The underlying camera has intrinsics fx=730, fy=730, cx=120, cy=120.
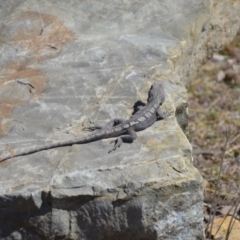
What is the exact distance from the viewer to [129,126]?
19.8ft

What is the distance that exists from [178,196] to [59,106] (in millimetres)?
1584

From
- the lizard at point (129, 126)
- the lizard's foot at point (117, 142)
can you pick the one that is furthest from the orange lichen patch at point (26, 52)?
the lizard's foot at point (117, 142)

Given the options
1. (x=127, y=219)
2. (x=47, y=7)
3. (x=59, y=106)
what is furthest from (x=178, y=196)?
(x=47, y=7)

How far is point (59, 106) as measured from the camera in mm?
6367

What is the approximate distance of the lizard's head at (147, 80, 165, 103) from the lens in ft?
20.7

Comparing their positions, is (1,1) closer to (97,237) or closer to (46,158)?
(46,158)

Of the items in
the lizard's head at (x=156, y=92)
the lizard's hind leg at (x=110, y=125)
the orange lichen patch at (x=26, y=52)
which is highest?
the lizard's head at (x=156, y=92)

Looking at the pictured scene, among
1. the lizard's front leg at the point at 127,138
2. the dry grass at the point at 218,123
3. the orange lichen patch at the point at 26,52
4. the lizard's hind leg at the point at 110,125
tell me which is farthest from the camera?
the dry grass at the point at 218,123

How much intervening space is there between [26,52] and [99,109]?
1335mm

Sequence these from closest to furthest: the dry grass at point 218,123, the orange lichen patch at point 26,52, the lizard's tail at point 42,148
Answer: the lizard's tail at point 42,148 < the orange lichen patch at point 26,52 < the dry grass at point 218,123

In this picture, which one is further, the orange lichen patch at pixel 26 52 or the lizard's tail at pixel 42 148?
the orange lichen patch at pixel 26 52

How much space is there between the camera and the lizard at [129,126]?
5.76 metres

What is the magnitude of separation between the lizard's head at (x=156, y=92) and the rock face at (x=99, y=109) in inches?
4.3

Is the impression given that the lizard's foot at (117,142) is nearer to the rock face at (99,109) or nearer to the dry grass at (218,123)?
the rock face at (99,109)
